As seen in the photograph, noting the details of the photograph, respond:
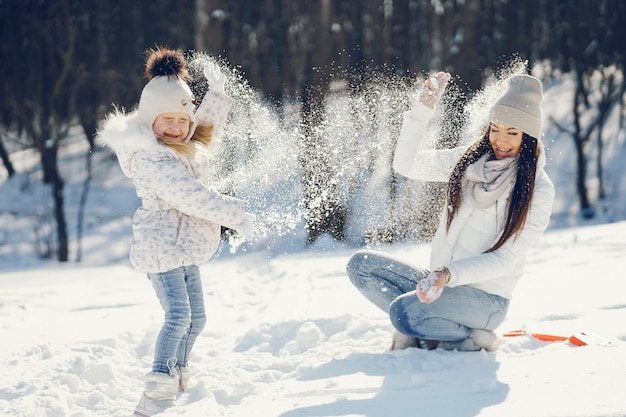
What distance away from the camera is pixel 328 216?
33.1ft

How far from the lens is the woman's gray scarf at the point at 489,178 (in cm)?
326

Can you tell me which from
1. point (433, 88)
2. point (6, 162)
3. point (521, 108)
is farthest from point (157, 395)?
point (6, 162)

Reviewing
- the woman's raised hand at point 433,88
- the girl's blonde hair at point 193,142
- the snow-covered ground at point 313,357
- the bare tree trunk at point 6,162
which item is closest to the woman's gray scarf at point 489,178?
the woman's raised hand at point 433,88

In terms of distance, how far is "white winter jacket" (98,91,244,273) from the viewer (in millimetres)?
2988

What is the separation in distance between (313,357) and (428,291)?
2.64 feet

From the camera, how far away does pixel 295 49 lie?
16984 millimetres

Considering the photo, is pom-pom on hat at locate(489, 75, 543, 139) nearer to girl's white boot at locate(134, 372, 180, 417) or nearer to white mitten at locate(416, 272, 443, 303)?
white mitten at locate(416, 272, 443, 303)

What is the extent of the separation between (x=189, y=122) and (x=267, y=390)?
122 centimetres

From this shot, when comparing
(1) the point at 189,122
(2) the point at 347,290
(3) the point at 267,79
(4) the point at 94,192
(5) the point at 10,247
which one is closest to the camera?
(1) the point at 189,122

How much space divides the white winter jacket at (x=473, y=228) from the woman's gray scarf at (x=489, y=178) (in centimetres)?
4

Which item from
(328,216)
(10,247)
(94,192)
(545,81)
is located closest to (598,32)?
(545,81)

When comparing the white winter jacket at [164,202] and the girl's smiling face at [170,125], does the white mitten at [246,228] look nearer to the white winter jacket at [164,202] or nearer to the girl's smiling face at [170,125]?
the white winter jacket at [164,202]

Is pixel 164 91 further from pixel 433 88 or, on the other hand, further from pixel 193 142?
pixel 433 88

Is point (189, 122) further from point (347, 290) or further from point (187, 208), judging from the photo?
point (347, 290)
